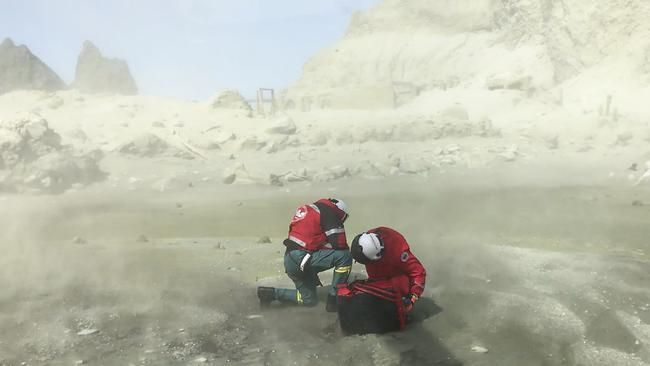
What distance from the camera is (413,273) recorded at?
4.87 metres

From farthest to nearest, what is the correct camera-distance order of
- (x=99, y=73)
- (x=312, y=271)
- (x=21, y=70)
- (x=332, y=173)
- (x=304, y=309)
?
(x=99, y=73) → (x=21, y=70) → (x=332, y=173) → (x=304, y=309) → (x=312, y=271)

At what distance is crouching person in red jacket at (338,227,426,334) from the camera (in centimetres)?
474

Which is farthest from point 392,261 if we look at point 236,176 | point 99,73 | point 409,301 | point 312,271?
point 99,73

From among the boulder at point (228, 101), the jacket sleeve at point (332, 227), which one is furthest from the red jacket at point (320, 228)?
the boulder at point (228, 101)

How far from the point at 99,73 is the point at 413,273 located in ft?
174

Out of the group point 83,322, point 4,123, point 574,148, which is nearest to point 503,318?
point 83,322

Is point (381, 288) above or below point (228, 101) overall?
below

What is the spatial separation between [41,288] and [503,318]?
5.24 m

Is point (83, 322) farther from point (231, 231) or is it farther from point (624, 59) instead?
point (624, 59)

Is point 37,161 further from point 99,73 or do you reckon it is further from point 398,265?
point 99,73

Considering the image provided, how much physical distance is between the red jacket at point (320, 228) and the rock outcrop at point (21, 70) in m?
43.2

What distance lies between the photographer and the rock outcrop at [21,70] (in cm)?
4228

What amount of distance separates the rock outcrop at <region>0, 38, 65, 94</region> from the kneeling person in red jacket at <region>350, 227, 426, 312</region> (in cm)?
4403

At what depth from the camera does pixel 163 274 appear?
277 inches
